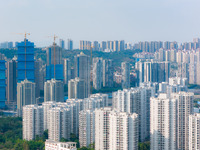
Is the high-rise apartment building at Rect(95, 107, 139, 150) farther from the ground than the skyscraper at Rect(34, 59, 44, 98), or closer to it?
closer to it

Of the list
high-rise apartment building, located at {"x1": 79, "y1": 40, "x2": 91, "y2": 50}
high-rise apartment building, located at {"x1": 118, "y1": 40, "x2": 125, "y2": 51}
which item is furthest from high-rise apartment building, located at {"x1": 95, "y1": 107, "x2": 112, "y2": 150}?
high-rise apartment building, located at {"x1": 118, "y1": 40, "x2": 125, "y2": 51}

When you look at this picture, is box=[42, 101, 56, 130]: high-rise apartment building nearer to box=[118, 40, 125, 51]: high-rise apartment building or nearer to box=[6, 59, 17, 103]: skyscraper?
box=[6, 59, 17, 103]: skyscraper

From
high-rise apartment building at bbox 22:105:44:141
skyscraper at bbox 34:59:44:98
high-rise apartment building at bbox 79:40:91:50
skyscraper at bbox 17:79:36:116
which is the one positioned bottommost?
high-rise apartment building at bbox 22:105:44:141

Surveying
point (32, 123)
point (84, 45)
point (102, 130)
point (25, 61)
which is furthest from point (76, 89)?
point (84, 45)

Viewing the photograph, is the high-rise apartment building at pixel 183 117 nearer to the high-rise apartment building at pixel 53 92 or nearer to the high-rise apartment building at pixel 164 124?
the high-rise apartment building at pixel 164 124

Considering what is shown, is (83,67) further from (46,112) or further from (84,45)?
(84,45)
